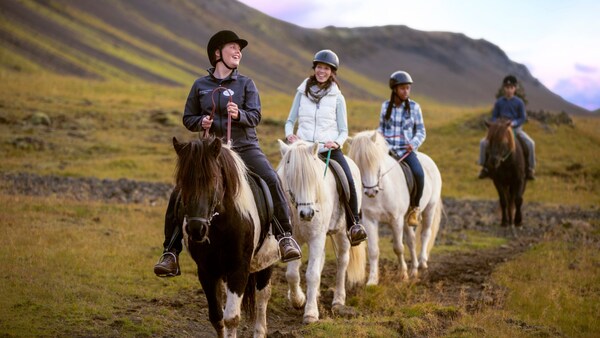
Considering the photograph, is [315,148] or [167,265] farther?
[315,148]

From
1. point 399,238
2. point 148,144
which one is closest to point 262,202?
point 399,238

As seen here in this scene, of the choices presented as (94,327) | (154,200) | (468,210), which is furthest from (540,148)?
(94,327)

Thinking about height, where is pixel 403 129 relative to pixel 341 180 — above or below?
above

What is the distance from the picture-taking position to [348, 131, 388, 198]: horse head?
9727 mm

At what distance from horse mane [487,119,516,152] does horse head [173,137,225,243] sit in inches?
492

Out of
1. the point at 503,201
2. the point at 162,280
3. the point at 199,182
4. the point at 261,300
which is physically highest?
the point at 199,182

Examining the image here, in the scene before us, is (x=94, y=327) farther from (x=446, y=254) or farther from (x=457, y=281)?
(x=446, y=254)

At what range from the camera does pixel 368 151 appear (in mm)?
9766

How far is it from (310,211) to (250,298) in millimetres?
1203

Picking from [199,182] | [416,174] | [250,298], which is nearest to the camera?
[199,182]

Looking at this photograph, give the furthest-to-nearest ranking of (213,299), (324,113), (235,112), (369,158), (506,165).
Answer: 1. (506,165)
2. (369,158)
3. (324,113)
4. (235,112)
5. (213,299)

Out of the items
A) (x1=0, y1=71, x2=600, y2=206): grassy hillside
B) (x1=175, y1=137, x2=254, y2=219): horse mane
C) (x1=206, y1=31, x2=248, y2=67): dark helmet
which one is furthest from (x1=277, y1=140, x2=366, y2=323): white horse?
(x1=0, y1=71, x2=600, y2=206): grassy hillside

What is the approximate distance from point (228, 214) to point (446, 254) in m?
8.97

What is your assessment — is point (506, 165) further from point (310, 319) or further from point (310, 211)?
point (310, 211)
